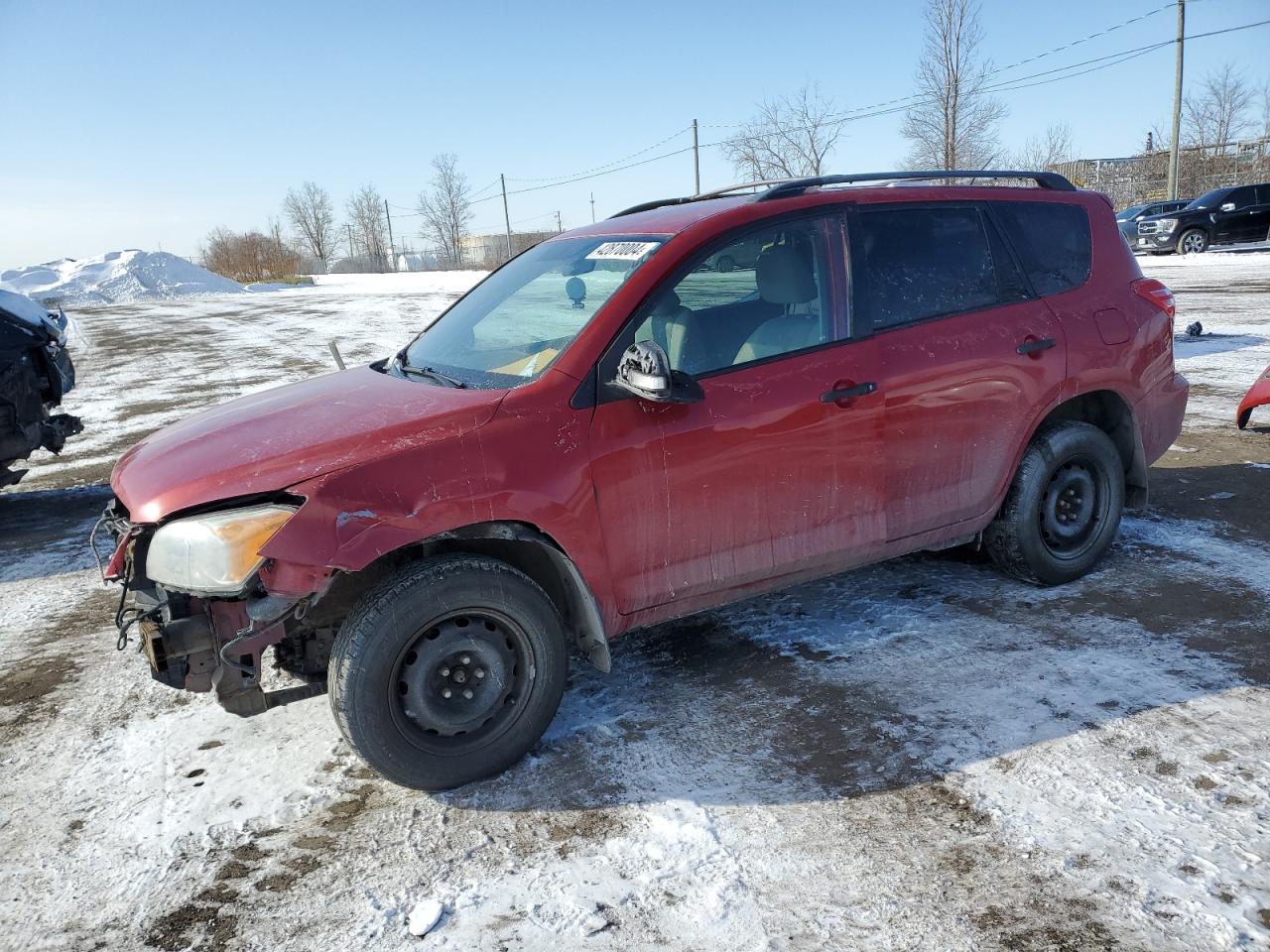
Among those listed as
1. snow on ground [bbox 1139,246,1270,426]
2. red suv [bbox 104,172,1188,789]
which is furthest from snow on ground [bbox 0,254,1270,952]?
snow on ground [bbox 1139,246,1270,426]

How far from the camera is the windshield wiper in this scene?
11.1 feet

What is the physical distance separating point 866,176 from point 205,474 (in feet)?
9.54

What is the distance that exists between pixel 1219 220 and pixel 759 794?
28.4m

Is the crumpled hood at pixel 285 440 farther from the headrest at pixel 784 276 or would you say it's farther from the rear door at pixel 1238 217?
the rear door at pixel 1238 217

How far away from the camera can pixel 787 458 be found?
3.42m

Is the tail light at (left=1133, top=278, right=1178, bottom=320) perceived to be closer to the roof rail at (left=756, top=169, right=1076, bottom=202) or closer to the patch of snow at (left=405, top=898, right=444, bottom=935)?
the roof rail at (left=756, top=169, right=1076, bottom=202)

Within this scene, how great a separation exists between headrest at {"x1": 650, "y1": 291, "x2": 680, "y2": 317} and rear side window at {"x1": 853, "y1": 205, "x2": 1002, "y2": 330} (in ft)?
2.82

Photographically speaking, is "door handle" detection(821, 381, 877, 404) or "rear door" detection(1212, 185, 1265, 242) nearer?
"door handle" detection(821, 381, 877, 404)

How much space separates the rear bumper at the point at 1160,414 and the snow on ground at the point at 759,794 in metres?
0.59

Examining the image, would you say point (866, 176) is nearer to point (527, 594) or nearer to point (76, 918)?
point (527, 594)

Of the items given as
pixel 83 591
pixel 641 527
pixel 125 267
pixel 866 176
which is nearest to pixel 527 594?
pixel 641 527

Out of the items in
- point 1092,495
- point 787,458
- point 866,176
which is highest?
point 866,176

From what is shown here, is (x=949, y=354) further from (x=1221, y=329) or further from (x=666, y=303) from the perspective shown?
(x=1221, y=329)

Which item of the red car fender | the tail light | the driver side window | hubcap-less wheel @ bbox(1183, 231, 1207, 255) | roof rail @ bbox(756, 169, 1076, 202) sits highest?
roof rail @ bbox(756, 169, 1076, 202)
